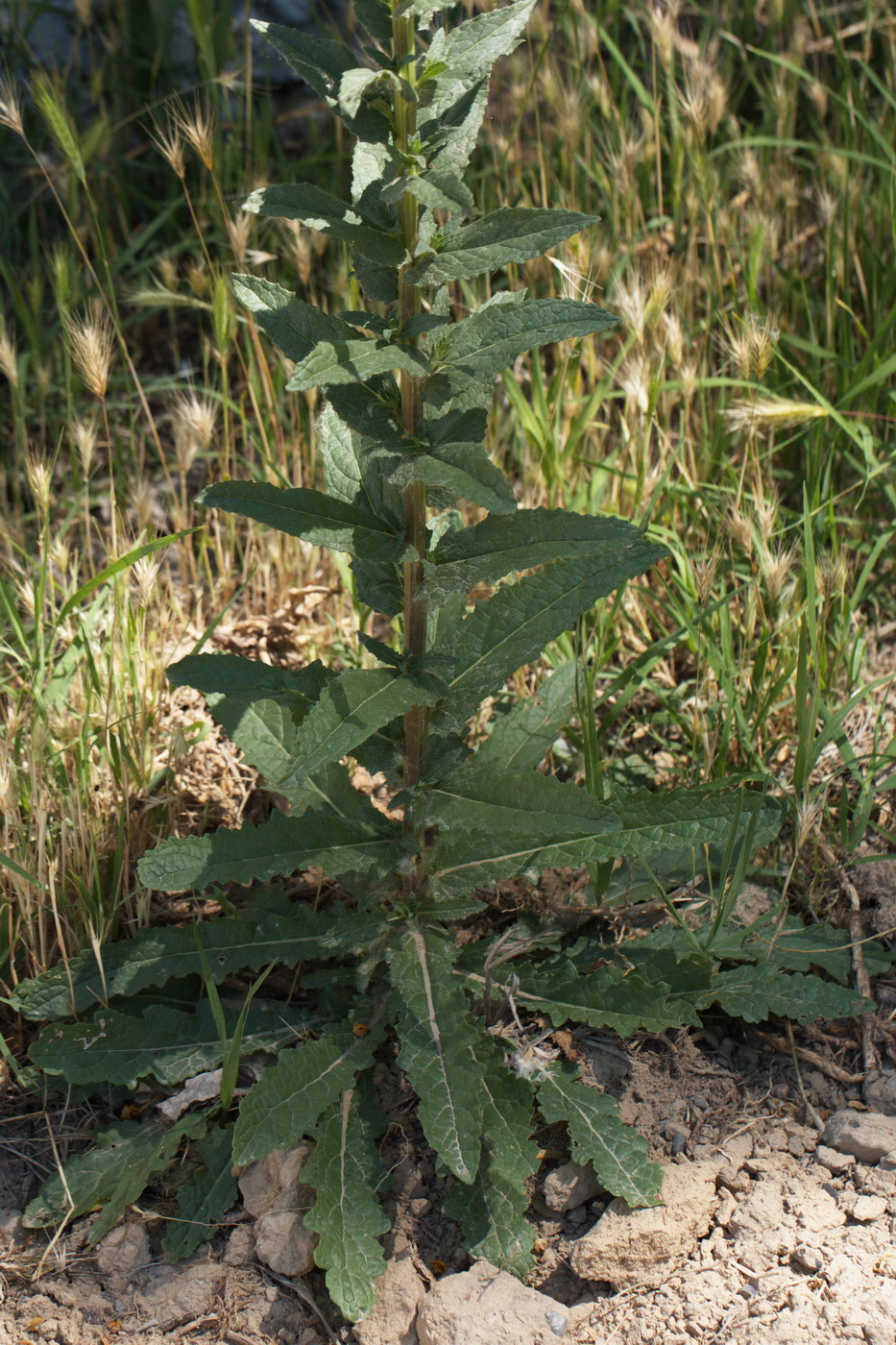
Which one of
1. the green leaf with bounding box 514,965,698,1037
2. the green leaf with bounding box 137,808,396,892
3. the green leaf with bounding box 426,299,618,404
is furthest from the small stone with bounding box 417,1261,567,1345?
the green leaf with bounding box 426,299,618,404

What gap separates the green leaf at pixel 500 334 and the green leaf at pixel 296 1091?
109 cm

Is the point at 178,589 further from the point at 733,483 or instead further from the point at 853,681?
the point at 853,681

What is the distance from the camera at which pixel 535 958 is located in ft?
7.01

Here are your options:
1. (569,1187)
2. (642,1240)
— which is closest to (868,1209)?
(642,1240)

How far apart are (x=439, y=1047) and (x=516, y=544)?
2.66 ft

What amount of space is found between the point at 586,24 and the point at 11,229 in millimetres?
2088

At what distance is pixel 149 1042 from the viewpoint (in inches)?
76.7

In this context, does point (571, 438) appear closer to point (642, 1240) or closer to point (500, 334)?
point (500, 334)

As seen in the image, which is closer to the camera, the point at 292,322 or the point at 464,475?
the point at 464,475

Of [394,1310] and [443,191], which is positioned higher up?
[443,191]

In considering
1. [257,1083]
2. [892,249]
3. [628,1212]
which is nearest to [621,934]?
[628,1212]

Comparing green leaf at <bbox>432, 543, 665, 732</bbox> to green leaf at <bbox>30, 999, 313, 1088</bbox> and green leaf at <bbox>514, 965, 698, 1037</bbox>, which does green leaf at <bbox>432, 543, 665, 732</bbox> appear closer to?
green leaf at <bbox>514, 965, 698, 1037</bbox>

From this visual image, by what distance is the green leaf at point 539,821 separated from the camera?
1.66 metres

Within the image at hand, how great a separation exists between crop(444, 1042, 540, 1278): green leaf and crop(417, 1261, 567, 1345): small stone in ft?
0.13
